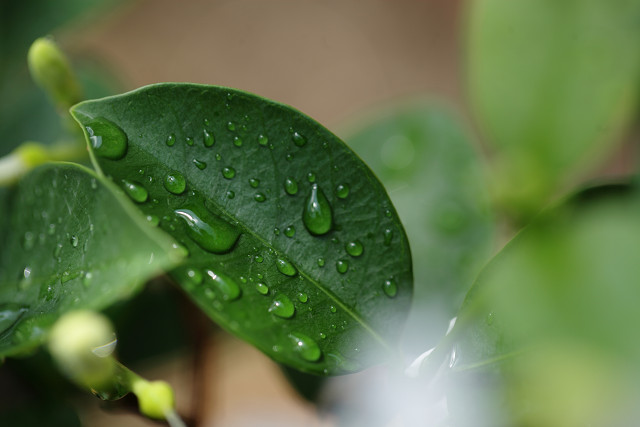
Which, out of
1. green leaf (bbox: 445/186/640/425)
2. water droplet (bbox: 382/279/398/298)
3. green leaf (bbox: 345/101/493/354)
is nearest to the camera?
green leaf (bbox: 445/186/640/425)

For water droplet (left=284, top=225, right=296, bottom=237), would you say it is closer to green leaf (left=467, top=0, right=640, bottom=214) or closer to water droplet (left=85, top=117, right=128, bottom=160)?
water droplet (left=85, top=117, right=128, bottom=160)

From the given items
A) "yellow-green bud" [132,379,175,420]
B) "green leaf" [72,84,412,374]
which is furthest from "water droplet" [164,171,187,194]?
"yellow-green bud" [132,379,175,420]

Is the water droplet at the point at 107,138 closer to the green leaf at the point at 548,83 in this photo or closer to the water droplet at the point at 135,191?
the water droplet at the point at 135,191

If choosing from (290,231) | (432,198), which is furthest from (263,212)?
(432,198)

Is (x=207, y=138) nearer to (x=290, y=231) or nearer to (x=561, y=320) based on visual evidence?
(x=290, y=231)

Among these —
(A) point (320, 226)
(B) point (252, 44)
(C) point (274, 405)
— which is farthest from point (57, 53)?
(B) point (252, 44)
